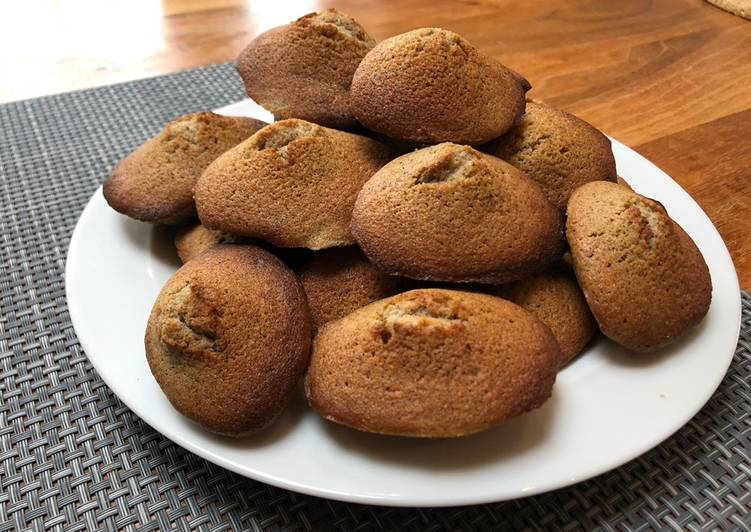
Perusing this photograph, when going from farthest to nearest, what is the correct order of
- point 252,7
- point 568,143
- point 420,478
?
point 252,7 → point 568,143 → point 420,478

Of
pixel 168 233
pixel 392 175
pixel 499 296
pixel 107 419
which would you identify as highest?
pixel 392 175

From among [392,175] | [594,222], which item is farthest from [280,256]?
[594,222]

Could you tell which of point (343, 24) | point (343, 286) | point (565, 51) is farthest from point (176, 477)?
point (565, 51)

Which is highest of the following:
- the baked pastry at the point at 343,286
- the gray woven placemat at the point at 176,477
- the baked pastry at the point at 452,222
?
the baked pastry at the point at 452,222

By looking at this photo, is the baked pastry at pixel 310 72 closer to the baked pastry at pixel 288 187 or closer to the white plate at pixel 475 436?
the baked pastry at pixel 288 187

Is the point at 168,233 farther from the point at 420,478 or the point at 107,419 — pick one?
the point at 420,478

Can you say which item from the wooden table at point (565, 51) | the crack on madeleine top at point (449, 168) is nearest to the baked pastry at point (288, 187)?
the crack on madeleine top at point (449, 168)

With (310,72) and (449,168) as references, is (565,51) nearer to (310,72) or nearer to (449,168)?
(310,72)
